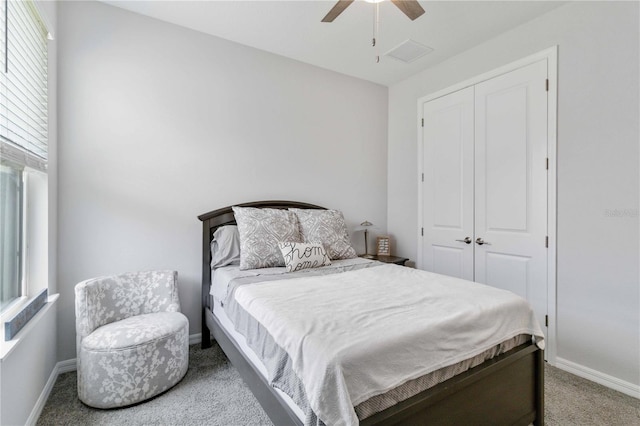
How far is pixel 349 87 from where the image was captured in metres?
3.70

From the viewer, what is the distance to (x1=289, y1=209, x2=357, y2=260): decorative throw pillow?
9.17 feet

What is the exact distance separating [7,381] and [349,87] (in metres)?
3.72

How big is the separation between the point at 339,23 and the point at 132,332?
2863mm

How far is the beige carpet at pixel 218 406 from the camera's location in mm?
1737

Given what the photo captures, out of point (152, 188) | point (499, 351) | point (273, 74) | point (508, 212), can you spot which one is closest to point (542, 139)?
point (508, 212)

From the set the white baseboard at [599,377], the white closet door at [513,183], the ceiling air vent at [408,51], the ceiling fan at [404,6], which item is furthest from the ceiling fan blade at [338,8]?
the white baseboard at [599,377]

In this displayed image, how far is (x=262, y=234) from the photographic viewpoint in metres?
2.50

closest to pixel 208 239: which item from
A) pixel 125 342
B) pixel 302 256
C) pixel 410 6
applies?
pixel 302 256

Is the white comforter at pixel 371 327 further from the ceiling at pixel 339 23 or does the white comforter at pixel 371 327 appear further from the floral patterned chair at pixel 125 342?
the ceiling at pixel 339 23

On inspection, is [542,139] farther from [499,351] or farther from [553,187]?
[499,351]

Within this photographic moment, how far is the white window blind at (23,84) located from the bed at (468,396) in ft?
5.20

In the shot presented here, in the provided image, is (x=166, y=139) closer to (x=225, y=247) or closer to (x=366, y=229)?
(x=225, y=247)

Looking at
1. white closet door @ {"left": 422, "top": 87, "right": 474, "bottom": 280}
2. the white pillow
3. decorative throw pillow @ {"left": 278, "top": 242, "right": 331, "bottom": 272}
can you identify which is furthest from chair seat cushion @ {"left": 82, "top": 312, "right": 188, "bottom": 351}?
white closet door @ {"left": 422, "top": 87, "right": 474, "bottom": 280}

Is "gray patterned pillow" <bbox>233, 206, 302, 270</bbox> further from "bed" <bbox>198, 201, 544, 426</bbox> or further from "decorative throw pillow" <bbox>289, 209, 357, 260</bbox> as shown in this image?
"bed" <bbox>198, 201, 544, 426</bbox>
